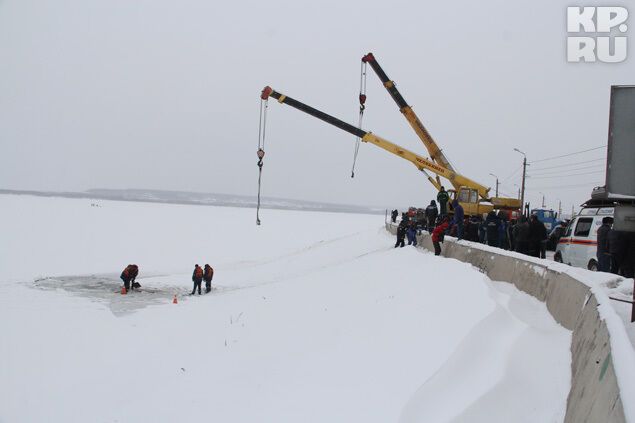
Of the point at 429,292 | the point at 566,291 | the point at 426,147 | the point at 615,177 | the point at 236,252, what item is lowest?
the point at 236,252

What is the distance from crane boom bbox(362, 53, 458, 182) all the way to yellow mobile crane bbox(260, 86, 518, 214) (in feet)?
2.21

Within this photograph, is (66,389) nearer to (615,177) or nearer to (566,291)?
(566,291)

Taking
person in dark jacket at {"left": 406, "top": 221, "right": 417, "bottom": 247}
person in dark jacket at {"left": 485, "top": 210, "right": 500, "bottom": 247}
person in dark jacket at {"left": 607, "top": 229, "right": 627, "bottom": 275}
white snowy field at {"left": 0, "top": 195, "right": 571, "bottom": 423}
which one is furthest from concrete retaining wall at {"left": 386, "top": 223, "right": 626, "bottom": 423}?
person in dark jacket at {"left": 406, "top": 221, "right": 417, "bottom": 247}

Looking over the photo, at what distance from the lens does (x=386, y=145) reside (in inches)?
1032

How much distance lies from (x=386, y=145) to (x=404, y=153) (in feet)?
3.19

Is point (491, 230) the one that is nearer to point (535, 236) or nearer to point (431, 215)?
point (535, 236)

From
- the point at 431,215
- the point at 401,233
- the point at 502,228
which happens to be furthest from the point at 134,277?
the point at 502,228

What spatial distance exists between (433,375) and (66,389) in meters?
5.81

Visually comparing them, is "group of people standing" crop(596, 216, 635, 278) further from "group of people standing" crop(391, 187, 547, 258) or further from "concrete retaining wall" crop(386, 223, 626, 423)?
"group of people standing" crop(391, 187, 547, 258)

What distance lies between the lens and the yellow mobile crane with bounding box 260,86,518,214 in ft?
80.0

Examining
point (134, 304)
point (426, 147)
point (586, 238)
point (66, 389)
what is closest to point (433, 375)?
point (66, 389)

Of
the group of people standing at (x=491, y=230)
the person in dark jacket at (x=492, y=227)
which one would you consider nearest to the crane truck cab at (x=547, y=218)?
the group of people standing at (x=491, y=230)

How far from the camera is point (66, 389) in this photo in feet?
27.8

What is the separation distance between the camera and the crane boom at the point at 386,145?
25.2 m
